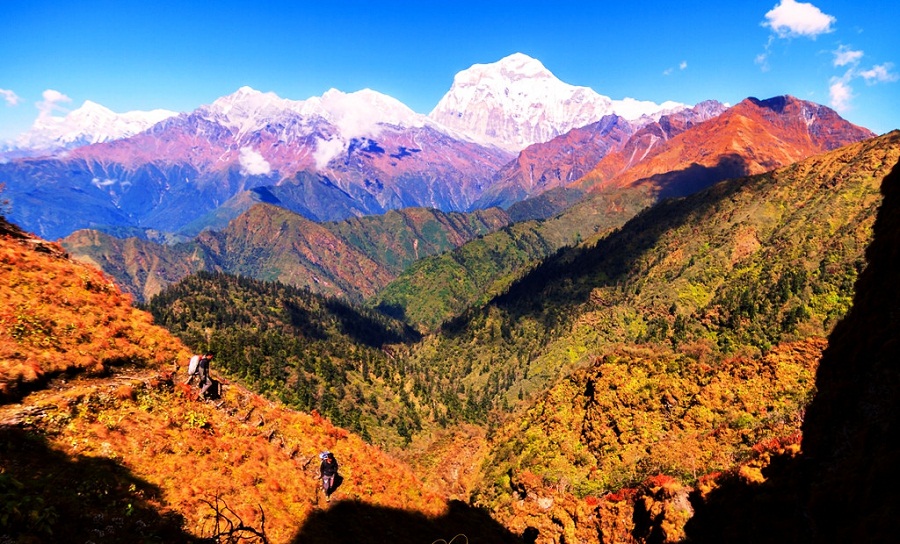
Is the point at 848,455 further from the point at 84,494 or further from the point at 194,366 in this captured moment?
the point at 194,366

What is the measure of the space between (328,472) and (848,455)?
116 feet

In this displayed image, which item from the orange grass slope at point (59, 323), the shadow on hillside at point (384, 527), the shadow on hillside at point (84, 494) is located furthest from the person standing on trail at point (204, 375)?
the shadow on hillside at point (384, 527)

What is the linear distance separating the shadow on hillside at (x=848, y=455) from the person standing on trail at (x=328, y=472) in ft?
99.3

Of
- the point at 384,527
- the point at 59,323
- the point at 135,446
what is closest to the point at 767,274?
the point at 384,527

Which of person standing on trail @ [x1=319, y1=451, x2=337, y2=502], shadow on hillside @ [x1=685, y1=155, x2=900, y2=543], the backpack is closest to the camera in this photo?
shadow on hillside @ [x1=685, y1=155, x2=900, y2=543]

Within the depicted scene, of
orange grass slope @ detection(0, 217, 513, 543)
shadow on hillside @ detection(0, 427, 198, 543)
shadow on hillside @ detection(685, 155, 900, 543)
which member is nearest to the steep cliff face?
shadow on hillside @ detection(685, 155, 900, 543)

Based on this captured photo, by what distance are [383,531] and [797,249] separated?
523 ft

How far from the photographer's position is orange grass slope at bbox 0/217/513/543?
65.4ft

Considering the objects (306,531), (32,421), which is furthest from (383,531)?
(32,421)

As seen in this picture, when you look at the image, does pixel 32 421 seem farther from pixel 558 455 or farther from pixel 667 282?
pixel 667 282

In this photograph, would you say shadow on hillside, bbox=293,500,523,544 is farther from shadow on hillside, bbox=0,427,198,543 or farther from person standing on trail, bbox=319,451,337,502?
shadow on hillside, bbox=0,427,198,543

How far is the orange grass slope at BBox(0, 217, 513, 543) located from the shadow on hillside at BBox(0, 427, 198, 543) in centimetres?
7

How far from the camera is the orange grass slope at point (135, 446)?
1994 cm

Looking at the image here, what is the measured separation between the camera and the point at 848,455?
29453 mm
